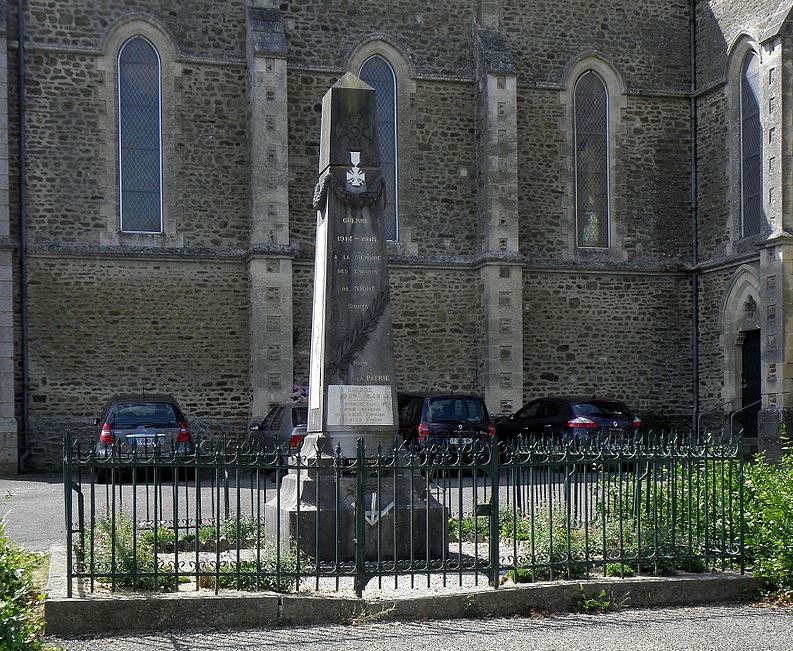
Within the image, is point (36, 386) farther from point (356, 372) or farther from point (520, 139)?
point (356, 372)

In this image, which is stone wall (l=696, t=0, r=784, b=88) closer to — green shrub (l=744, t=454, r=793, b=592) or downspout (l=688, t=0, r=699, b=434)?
downspout (l=688, t=0, r=699, b=434)

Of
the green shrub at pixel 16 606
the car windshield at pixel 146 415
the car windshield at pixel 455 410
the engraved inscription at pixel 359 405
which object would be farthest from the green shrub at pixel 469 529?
the car windshield at pixel 146 415

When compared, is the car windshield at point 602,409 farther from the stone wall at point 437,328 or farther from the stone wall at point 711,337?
the stone wall at point 711,337

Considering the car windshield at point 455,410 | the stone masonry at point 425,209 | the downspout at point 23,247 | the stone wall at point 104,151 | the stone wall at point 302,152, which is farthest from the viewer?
the stone wall at point 302,152

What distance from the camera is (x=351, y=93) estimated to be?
9562mm

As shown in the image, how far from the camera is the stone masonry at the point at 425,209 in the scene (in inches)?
784

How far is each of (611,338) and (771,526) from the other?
14.5 m

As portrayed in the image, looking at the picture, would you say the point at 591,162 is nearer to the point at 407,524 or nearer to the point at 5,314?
the point at 5,314

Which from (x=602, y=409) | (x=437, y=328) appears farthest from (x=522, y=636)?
(x=437, y=328)

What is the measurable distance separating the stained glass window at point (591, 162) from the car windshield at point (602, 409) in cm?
444

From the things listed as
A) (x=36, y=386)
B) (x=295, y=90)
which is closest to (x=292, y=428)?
(x=36, y=386)

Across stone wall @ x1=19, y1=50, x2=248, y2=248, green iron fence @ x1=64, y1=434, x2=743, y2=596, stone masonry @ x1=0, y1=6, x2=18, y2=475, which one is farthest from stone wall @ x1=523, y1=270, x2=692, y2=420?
green iron fence @ x1=64, y1=434, x2=743, y2=596

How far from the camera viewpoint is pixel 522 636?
7.13 m

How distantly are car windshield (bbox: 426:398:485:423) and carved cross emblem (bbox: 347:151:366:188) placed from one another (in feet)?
29.4
